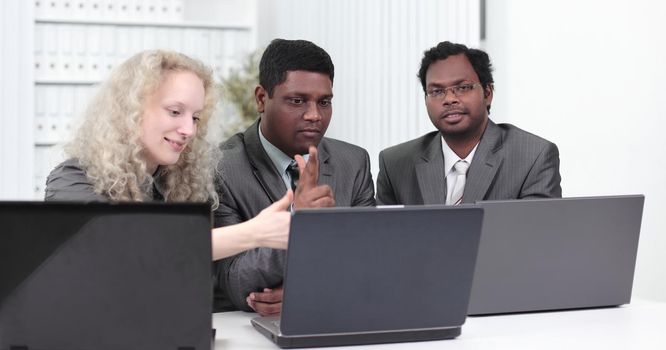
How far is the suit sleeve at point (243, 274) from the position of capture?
2.03 m

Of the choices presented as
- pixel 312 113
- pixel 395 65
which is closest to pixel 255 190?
pixel 312 113

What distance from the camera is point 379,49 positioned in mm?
4859

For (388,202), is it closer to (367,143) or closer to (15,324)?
(15,324)

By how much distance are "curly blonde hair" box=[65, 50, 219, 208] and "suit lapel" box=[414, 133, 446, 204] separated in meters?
0.78

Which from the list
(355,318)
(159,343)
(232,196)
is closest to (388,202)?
(232,196)

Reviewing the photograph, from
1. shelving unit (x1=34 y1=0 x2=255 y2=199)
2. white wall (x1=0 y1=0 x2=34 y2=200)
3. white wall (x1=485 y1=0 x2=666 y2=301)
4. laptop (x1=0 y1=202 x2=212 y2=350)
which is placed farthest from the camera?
shelving unit (x1=34 y1=0 x2=255 y2=199)

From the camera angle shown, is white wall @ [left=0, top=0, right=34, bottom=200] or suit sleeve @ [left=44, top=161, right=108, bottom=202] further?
white wall @ [left=0, top=0, right=34, bottom=200]

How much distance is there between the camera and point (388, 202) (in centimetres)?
299

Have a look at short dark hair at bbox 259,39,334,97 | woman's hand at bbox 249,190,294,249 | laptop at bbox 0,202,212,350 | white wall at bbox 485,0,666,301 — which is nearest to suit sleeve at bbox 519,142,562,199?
short dark hair at bbox 259,39,334,97

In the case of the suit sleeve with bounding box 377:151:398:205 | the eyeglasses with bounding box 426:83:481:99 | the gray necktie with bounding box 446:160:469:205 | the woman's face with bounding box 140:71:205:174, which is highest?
the eyeglasses with bounding box 426:83:481:99

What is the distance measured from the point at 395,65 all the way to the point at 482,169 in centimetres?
205

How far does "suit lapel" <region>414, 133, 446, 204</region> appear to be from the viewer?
9.15ft

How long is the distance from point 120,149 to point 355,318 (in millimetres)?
756

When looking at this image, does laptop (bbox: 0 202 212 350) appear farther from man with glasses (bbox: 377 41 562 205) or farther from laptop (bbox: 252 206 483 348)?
man with glasses (bbox: 377 41 562 205)
